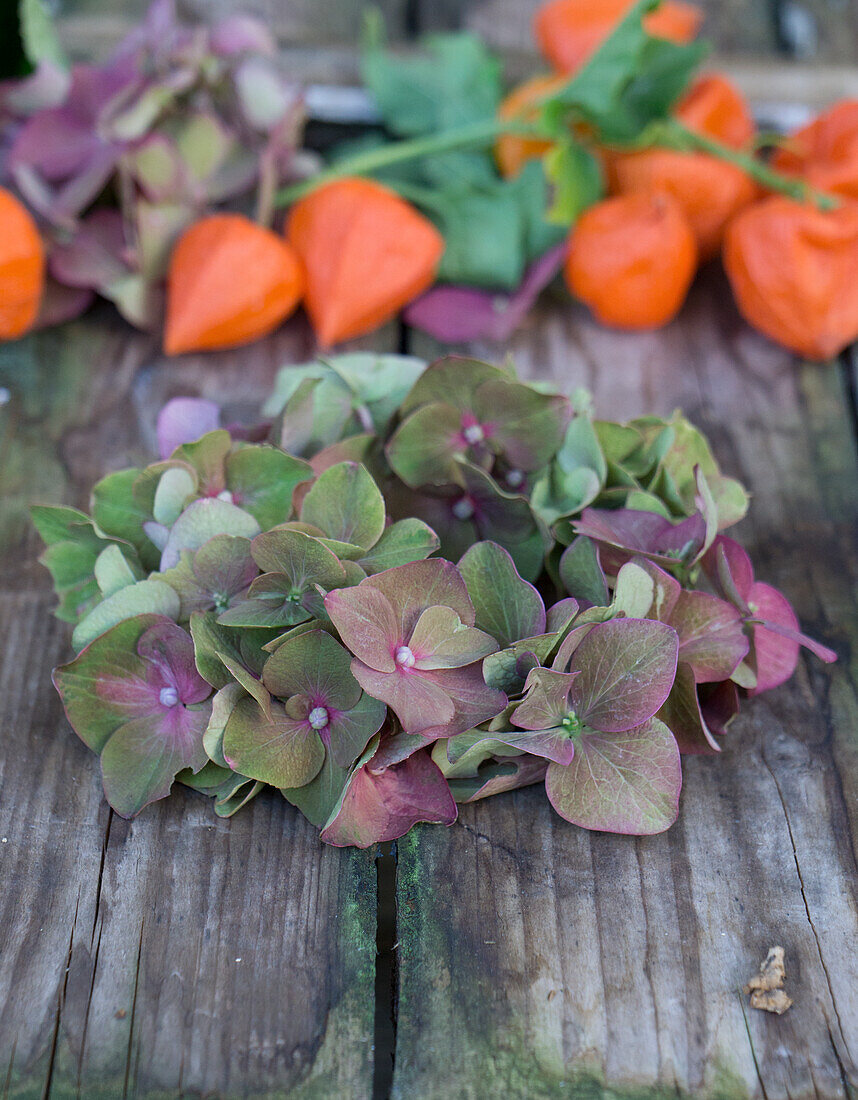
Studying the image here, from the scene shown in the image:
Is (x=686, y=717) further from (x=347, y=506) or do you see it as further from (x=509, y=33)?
(x=509, y=33)

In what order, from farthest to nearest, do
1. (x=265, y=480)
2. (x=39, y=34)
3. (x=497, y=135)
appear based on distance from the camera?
(x=497, y=135), (x=39, y=34), (x=265, y=480)

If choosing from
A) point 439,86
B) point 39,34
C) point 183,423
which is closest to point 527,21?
point 439,86

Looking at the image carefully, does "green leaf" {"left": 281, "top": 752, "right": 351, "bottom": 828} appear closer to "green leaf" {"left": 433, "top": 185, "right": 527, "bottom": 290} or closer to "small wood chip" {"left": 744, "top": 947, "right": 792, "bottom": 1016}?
"small wood chip" {"left": 744, "top": 947, "right": 792, "bottom": 1016}

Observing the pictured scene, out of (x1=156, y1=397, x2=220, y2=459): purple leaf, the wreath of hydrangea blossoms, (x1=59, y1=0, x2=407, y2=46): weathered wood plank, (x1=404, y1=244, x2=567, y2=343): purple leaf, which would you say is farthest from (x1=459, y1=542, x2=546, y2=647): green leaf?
(x1=59, y1=0, x2=407, y2=46): weathered wood plank

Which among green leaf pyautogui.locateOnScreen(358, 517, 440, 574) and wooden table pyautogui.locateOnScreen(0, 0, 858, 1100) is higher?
green leaf pyautogui.locateOnScreen(358, 517, 440, 574)

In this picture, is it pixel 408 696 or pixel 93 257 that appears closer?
pixel 408 696

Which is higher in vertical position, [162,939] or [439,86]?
[439,86]
